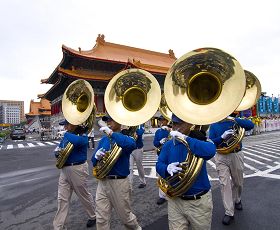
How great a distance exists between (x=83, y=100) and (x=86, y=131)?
0.50 metres

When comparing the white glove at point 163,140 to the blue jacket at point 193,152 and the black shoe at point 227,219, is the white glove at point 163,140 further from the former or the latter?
the blue jacket at point 193,152

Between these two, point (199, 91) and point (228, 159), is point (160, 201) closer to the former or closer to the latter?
point (228, 159)

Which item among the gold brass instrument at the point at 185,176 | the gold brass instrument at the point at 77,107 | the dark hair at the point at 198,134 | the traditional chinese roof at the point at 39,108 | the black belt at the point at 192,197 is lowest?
the black belt at the point at 192,197

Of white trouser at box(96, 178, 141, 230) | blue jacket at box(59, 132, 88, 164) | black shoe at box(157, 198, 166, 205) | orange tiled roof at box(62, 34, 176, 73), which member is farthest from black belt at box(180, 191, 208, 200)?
orange tiled roof at box(62, 34, 176, 73)

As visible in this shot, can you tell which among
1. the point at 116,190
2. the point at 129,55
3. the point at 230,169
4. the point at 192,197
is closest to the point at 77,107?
the point at 116,190

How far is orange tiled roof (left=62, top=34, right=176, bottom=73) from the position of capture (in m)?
33.0

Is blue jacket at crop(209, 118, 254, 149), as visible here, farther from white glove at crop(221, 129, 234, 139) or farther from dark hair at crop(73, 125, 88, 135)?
dark hair at crop(73, 125, 88, 135)

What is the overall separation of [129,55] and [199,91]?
37430 mm

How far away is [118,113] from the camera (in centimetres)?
365

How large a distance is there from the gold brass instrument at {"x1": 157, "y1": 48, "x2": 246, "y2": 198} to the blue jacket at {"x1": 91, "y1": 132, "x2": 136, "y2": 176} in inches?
28.7

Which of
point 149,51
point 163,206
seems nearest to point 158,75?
point 149,51

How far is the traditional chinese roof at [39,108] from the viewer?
61.8 meters

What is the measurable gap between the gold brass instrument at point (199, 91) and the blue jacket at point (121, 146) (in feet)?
2.39

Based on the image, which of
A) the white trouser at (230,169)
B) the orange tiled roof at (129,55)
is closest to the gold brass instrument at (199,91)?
the white trouser at (230,169)
